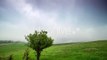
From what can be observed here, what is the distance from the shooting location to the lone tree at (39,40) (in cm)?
6193

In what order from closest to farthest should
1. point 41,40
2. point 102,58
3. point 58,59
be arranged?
point 41,40, point 102,58, point 58,59

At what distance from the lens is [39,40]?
2432 inches

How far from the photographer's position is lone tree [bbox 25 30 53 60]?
61928 millimetres

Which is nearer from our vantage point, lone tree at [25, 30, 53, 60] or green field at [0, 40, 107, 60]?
lone tree at [25, 30, 53, 60]

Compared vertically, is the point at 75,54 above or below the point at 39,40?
below

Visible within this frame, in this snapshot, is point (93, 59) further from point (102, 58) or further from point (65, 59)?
point (65, 59)

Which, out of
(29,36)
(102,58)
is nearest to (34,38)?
(29,36)

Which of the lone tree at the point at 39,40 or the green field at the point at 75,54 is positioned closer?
the lone tree at the point at 39,40

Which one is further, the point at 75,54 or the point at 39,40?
the point at 75,54

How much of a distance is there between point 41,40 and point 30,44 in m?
5.58

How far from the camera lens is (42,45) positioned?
62.3 metres

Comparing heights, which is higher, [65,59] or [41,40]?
[41,40]

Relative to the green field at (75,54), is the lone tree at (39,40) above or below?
above

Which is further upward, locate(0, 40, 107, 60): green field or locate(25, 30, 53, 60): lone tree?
locate(25, 30, 53, 60): lone tree
